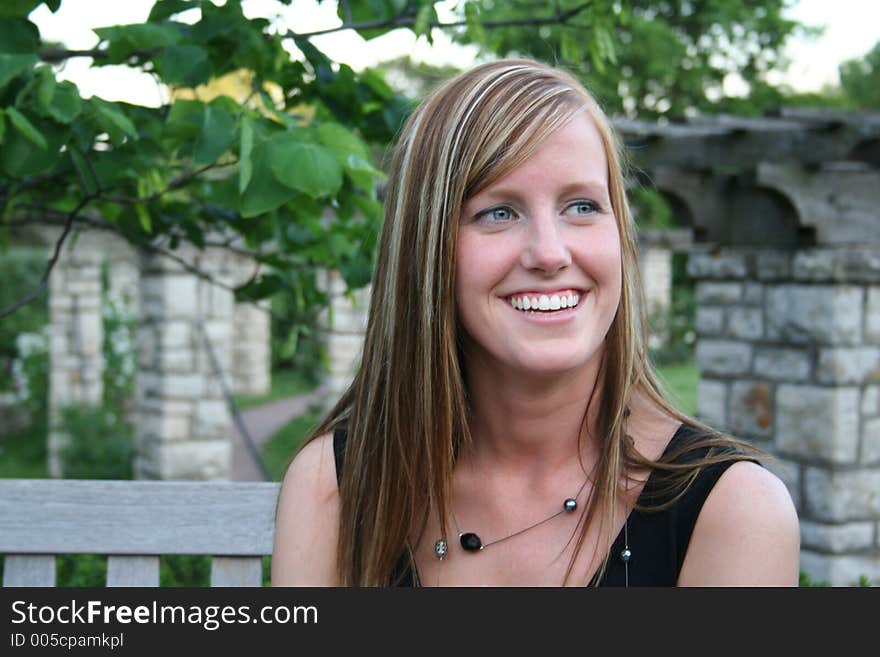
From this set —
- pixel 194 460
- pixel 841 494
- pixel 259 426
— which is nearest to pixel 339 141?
pixel 841 494

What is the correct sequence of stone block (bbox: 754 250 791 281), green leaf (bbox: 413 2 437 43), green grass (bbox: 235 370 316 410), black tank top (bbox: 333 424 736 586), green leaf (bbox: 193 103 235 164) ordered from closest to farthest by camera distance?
black tank top (bbox: 333 424 736 586) → green leaf (bbox: 193 103 235 164) → green leaf (bbox: 413 2 437 43) → stone block (bbox: 754 250 791 281) → green grass (bbox: 235 370 316 410)

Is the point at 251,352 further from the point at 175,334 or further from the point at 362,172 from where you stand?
the point at 362,172

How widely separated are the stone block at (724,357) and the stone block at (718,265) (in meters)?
0.42

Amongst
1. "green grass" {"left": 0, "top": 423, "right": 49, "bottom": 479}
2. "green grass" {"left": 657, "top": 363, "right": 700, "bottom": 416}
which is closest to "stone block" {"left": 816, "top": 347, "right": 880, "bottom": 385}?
"green grass" {"left": 0, "top": 423, "right": 49, "bottom": 479}

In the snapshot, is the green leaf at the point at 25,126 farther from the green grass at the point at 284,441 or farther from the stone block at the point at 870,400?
the green grass at the point at 284,441

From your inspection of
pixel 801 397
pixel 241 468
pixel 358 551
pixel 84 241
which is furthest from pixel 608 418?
pixel 84 241

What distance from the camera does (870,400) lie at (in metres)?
5.94

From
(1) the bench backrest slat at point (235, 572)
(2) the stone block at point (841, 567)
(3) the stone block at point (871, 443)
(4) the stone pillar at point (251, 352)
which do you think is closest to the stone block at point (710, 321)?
(3) the stone block at point (871, 443)

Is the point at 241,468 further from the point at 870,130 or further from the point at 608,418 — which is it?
the point at 608,418

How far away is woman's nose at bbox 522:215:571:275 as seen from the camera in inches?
66.9

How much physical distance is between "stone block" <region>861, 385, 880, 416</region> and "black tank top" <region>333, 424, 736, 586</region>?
443 cm

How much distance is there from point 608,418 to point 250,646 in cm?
74

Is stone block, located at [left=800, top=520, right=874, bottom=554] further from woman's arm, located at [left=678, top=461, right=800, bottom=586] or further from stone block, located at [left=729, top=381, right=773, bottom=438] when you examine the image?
woman's arm, located at [left=678, top=461, right=800, bottom=586]

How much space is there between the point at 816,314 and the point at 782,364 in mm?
384
